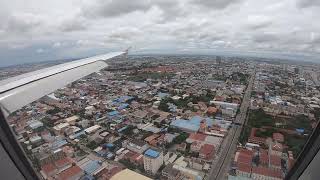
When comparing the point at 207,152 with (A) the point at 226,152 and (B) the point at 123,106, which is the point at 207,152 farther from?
(B) the point at 123,106

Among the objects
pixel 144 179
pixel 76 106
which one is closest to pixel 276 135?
pixel 144 179

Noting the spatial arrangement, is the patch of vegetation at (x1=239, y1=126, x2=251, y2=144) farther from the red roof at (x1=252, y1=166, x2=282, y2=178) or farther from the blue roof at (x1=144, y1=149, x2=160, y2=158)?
the blue roof at (x1=144, y1=149, x2=160, y2=158)

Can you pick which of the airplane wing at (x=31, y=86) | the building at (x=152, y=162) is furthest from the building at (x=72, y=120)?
the airplane wing at (x=31, y=86)

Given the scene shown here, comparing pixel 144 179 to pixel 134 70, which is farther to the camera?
pixel 134 70

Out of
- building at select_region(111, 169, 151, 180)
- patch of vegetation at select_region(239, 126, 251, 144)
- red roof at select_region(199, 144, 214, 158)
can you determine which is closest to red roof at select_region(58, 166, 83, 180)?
Answer: building at select_region(111, 169, 151, 180)

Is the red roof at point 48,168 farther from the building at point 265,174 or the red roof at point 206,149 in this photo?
the building at point 265,174

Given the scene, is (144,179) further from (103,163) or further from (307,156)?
(307,156)
